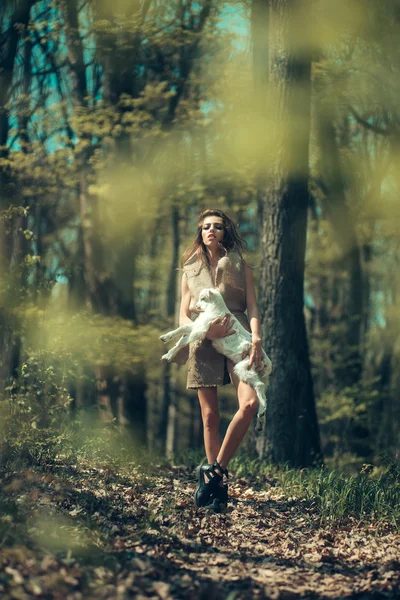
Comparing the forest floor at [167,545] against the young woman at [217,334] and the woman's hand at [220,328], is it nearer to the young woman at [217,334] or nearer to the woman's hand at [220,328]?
the young woman at [217,334]

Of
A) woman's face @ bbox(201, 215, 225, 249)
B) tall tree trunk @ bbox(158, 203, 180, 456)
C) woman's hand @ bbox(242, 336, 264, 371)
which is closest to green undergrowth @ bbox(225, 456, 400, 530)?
woman's hand @ bbox(242, 336, 264, 371)

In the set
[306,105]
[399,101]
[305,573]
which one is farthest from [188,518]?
[399,101]

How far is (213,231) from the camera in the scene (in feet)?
20.8

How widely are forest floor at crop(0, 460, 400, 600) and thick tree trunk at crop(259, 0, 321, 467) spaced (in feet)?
6.00

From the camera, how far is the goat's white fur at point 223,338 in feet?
19.5

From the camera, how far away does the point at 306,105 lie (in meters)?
9.30

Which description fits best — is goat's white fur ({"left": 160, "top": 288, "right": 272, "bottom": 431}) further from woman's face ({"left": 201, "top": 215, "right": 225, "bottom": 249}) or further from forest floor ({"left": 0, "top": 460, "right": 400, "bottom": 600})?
forest floor ({"left": 0, "top": 460, "right": 400, "bottom": 600})

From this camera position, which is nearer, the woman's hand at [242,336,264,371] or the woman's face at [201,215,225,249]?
the woman's hand at [242,336,264,371]

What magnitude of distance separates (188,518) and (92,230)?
9057mm

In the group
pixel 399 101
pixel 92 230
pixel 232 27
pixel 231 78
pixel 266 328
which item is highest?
pixel 232 27

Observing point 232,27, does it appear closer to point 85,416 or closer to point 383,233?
point 383,233

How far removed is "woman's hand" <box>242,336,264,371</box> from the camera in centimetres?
596

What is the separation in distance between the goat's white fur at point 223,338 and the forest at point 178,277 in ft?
3.92

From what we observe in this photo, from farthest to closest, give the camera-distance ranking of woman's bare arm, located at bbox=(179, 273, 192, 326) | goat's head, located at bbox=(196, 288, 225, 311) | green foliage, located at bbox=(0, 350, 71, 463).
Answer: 1. green foliage, located at bbox=(0, 350, 71, 463)
2. woman's bare arm, located at bbox=(179, 273, 192, 326)
3. goat's head, located at bbox=(196, 288, 225, 311)
